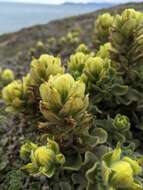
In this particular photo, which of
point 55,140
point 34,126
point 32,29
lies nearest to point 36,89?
point 34,126

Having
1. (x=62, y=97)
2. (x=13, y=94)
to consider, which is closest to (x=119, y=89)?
(x=13, y=94)

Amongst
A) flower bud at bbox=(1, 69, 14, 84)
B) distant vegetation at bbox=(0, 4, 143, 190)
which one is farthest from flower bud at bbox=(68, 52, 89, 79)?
flower bud at bbox=(1, 69, 14, 84)

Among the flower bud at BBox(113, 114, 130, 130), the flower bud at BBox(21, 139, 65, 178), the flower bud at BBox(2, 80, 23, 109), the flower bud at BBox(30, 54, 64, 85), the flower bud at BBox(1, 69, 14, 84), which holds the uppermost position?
the flower bud at BBox(30, 54, 64, 85)

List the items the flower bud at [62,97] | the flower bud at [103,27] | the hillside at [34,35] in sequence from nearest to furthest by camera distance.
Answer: the flower bud at [62,97], the flower bud at [103,27], the hillside at [34,35]

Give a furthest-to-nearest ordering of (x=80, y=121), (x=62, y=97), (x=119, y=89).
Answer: (x=119, y=89) < (x=80, y=121) < (x=62, y=97)

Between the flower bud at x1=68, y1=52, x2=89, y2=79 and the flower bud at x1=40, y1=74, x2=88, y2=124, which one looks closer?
the flower bud at x1=40, y1=74, x2=88, y2=124

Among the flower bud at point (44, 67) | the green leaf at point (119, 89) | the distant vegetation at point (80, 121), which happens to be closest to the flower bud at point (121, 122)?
the distant vegetation at point (80, 121)

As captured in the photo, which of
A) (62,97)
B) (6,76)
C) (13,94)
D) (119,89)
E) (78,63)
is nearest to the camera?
(62,97)

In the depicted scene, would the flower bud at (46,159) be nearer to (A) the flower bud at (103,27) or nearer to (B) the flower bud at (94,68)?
(B) the flower bud at (94,68)

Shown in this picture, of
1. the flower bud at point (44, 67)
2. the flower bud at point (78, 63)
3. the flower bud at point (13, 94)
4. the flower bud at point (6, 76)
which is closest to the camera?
the flower bud at point (44, 67)

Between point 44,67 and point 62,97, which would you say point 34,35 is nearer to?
point 44,67

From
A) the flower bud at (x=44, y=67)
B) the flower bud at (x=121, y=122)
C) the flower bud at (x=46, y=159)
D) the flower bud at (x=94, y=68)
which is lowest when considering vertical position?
the flower bud at (x=121, y=122)

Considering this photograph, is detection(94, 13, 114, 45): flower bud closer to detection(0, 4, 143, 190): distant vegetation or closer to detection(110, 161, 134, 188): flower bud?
detection(0, 4, 143, 190): distant vegetation
